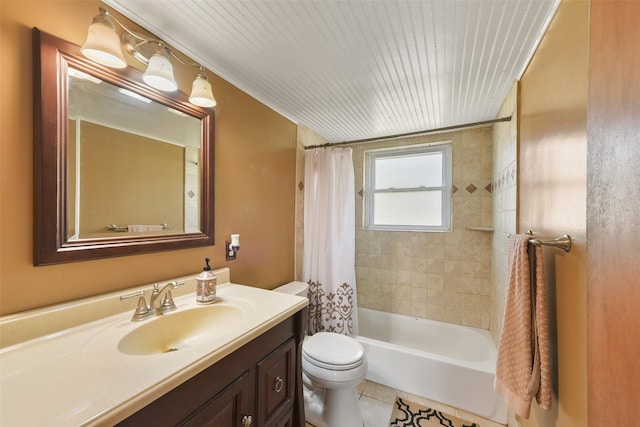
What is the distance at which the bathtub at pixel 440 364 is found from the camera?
1.58 m

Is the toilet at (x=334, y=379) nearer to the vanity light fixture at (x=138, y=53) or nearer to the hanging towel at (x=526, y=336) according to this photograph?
the hanging towel at (x=526, y=336)

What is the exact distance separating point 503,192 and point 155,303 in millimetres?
2198

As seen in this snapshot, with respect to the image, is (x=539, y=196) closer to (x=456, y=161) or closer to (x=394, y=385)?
(x=456, y=161)

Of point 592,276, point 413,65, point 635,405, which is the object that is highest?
point 413,65

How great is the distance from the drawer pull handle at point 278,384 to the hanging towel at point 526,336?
0.91 m

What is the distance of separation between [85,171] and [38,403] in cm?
76

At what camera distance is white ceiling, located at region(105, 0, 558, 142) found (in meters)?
0.98

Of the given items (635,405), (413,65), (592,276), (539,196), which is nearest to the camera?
(635,405)

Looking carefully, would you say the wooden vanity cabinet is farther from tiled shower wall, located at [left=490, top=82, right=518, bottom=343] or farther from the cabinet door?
tiled shower wall, located at [left=490, top=82, right=518, bottom=343]

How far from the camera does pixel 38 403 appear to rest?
488 mm

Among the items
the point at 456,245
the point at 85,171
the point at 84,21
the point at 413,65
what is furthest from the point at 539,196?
the point at 84,21

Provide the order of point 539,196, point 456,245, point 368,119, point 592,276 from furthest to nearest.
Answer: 1. point 456,245
2. point 368,119
3. point 539,196
4. point 592,276

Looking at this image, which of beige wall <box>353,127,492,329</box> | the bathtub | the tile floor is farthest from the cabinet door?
beige wall <box>353,127,492,329</box>

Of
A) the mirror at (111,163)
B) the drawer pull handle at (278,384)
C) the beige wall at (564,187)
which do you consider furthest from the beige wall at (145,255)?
the beige wall at (564,187)
